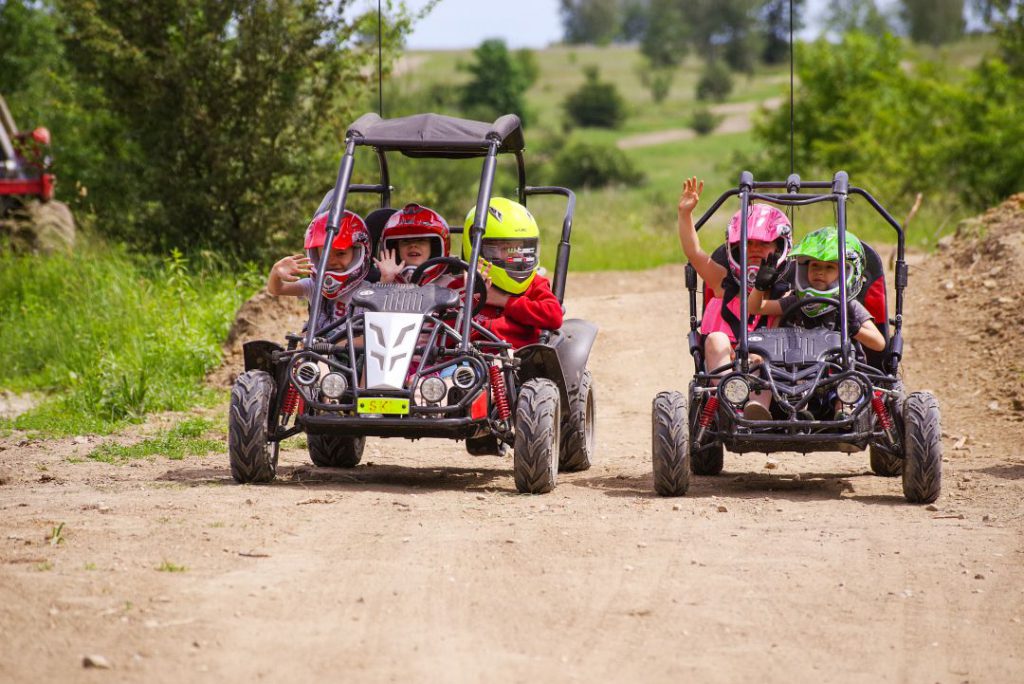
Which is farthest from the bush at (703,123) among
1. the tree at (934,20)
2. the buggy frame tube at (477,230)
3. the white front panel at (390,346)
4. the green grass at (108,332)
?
the white front panel at (390,346)

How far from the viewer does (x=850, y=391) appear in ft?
28.4

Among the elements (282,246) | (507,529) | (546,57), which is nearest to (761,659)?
(507,529)

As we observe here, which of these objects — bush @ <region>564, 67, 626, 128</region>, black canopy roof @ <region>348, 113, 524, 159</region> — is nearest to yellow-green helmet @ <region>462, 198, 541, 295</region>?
black canopy roof @ <region>348, 113, 524, 159</region>

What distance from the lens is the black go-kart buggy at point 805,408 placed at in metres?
8.59

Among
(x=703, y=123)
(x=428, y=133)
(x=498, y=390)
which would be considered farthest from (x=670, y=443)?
(x=703, y=123)

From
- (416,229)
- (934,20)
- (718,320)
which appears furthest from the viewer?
(934,20)

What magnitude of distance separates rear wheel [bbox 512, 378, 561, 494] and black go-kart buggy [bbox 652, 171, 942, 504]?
1.93 ft

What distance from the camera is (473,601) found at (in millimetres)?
6289

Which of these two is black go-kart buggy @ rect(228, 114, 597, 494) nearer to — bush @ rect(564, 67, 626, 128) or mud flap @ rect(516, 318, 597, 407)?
mud flap @ rect(516, 318, 597, 407)

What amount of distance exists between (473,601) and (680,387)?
25.0ft

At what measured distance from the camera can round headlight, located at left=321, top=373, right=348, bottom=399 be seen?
8.58 metres

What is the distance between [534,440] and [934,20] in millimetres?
144805

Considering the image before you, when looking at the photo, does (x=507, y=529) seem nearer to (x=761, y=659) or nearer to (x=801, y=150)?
(x=761, y=659)

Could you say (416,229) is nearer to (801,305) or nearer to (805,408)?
(801,305)
